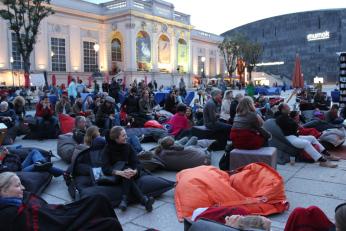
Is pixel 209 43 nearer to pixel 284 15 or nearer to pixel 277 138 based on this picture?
pixel 284 15

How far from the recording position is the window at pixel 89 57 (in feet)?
115

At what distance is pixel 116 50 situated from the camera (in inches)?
1464

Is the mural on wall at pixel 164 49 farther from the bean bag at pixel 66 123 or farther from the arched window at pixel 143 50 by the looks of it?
the bean bag at pixel 66 123

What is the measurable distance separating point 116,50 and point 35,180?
33.2 metres

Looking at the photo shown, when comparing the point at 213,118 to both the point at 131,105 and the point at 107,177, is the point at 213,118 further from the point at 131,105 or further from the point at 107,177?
the point at 107,177

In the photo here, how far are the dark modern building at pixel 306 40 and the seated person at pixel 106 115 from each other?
55527 millimetres

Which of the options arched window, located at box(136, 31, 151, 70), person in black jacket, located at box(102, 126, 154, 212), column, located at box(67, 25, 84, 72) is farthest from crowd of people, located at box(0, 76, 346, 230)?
arched window, located at box(136, 31, 151, 70)

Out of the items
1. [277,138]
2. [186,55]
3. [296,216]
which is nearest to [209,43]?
[186,55]

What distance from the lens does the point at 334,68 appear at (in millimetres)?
59281

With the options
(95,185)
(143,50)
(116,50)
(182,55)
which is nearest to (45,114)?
(95,185)

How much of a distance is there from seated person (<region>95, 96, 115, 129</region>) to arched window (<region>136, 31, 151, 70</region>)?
2847 centimetres

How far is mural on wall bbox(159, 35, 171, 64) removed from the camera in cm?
4056

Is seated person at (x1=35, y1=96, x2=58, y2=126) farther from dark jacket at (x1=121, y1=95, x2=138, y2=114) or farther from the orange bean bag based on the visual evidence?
the orange bean bag

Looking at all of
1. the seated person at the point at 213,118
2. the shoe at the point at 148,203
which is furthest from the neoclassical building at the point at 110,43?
the shoe at the point at 148,203
